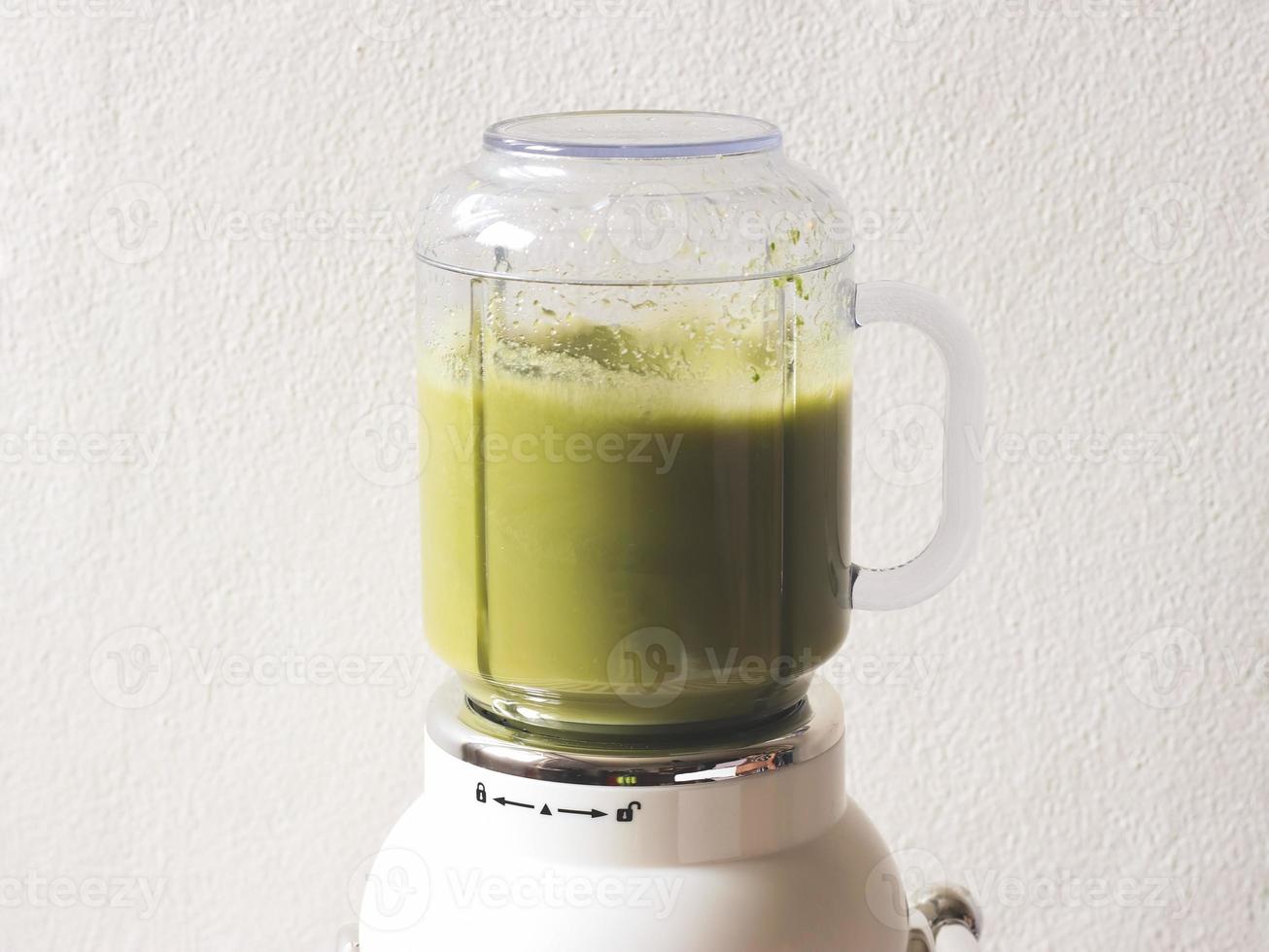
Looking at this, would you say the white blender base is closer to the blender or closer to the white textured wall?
the blender

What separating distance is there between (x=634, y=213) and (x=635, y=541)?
15 cm

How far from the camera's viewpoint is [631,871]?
28.0 inches

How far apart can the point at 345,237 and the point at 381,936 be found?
55cm

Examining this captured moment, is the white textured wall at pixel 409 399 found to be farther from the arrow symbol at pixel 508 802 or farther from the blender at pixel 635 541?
the arrow symbol at pixel 508 802

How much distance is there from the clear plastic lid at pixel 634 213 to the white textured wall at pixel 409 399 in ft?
1.14

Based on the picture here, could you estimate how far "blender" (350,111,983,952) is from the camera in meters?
0.69

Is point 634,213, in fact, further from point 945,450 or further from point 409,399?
point 409,399

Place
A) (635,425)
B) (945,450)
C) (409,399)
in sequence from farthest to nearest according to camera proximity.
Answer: (409,399)
(945,450)
(635,425)

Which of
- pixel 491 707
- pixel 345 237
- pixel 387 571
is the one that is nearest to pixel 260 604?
pixel 387 571

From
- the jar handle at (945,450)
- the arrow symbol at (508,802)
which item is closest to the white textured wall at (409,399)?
the jar handle at (945,450)

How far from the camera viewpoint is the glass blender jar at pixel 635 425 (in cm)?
69

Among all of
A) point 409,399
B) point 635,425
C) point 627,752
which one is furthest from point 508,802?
point 409,399

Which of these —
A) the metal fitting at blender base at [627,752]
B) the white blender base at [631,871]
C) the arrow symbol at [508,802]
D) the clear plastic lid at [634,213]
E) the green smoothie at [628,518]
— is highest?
the clear plastic lid at [634,213]

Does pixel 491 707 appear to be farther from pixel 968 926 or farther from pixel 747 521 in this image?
pixel 968 926
